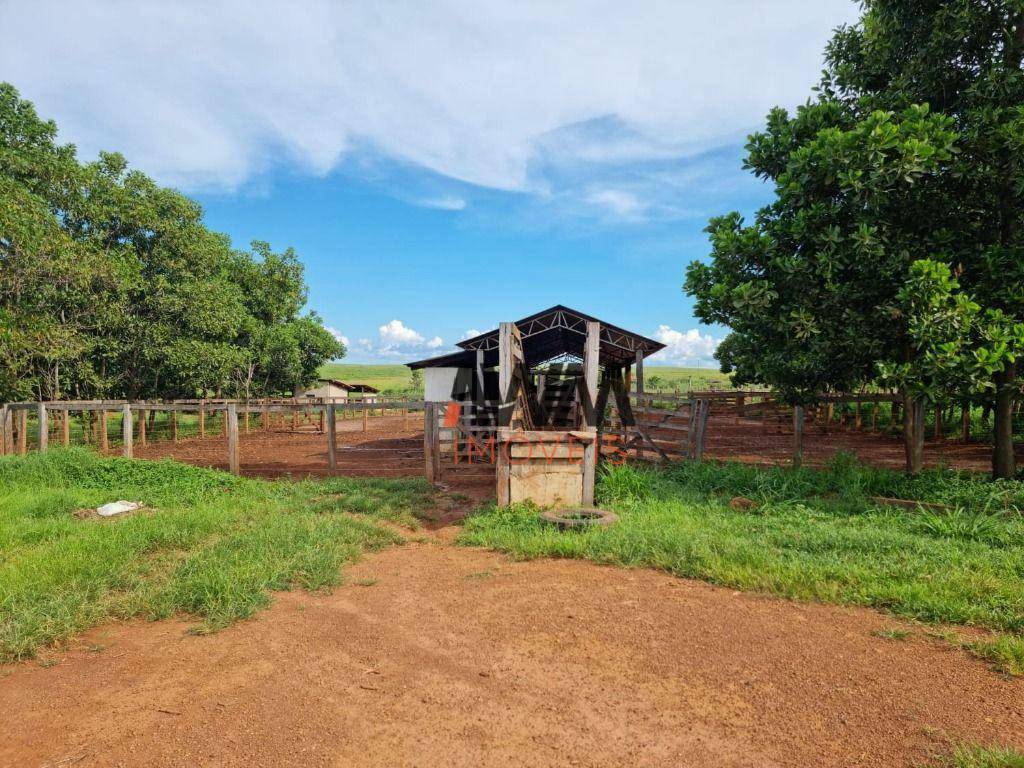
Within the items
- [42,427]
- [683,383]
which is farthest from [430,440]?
[683,383]

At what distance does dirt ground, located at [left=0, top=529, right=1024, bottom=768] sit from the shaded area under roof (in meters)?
6.41

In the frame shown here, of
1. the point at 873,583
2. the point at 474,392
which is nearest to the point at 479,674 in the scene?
the point at 873,583

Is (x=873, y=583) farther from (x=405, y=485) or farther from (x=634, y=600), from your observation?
(x=405, y=485)

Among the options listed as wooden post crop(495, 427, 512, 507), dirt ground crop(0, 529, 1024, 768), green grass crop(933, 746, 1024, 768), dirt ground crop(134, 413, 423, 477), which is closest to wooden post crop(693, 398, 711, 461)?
wooden post crop(495, 427, 512, 507)

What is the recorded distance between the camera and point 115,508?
8.73 metres

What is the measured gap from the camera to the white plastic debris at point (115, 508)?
28.1 ft

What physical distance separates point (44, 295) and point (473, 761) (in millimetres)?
19970

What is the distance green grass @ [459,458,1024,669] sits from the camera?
4785 millimetres

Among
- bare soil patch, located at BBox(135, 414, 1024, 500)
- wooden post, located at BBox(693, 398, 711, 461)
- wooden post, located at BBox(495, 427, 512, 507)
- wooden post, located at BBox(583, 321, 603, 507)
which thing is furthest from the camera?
bare soil patch, located at BBox(135, 414, 1024, 500)

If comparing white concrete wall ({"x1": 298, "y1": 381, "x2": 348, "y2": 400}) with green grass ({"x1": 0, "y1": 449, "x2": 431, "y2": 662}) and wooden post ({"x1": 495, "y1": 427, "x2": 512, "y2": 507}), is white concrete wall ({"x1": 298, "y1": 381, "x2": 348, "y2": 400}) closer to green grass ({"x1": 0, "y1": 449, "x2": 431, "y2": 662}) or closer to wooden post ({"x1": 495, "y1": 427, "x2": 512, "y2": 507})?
green grass ({"x1": 0, "y1": 449, "x2": 431, "y2": 662})

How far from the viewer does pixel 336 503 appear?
8820mm

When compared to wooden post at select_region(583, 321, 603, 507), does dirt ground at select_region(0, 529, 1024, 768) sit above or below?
below

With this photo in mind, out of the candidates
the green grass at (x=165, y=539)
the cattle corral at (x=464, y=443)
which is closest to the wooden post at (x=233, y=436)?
the cattle corral at (x=464, y=443)

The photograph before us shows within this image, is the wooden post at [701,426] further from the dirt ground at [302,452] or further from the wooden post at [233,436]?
the wooden post at [233,436]
